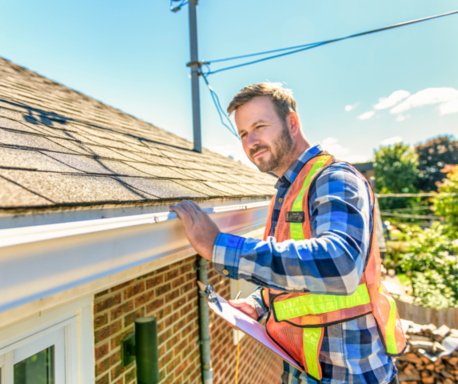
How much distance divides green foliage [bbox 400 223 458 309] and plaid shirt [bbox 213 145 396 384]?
7.43 meters

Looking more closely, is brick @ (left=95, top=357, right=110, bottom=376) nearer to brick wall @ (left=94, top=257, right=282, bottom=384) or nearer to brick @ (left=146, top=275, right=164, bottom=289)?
brick wall @ (left=94, top=257, right=282, bottom=384)

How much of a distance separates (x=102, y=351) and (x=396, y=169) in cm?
3698

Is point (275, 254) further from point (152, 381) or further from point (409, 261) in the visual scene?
point (409, 261)

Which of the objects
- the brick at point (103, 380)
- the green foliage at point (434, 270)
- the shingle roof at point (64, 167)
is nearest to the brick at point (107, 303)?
the brick at point (103, 380)

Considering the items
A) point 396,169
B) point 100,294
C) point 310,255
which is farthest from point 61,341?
point 396,169

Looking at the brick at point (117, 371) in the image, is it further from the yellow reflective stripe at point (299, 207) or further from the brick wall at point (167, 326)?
A: the yellow reflective stripe at point (299, 207)

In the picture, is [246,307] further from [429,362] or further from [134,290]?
[429,362]

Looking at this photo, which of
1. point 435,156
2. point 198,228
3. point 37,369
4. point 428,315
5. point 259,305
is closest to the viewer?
point 198,228

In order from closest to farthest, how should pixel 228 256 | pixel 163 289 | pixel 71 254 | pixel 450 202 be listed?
pixel 71 254, pixel 228 256, pixel 163 289, pixel 450 202

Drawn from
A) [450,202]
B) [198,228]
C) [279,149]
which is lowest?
[450,202]

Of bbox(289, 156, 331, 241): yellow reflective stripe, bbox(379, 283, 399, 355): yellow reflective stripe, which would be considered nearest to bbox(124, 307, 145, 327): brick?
bbox(289, 156, 331, 241): yellow reflective stripe

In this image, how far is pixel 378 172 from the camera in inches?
1309

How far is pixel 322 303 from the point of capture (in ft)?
4.07

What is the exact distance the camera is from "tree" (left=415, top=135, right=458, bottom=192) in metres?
40.6
